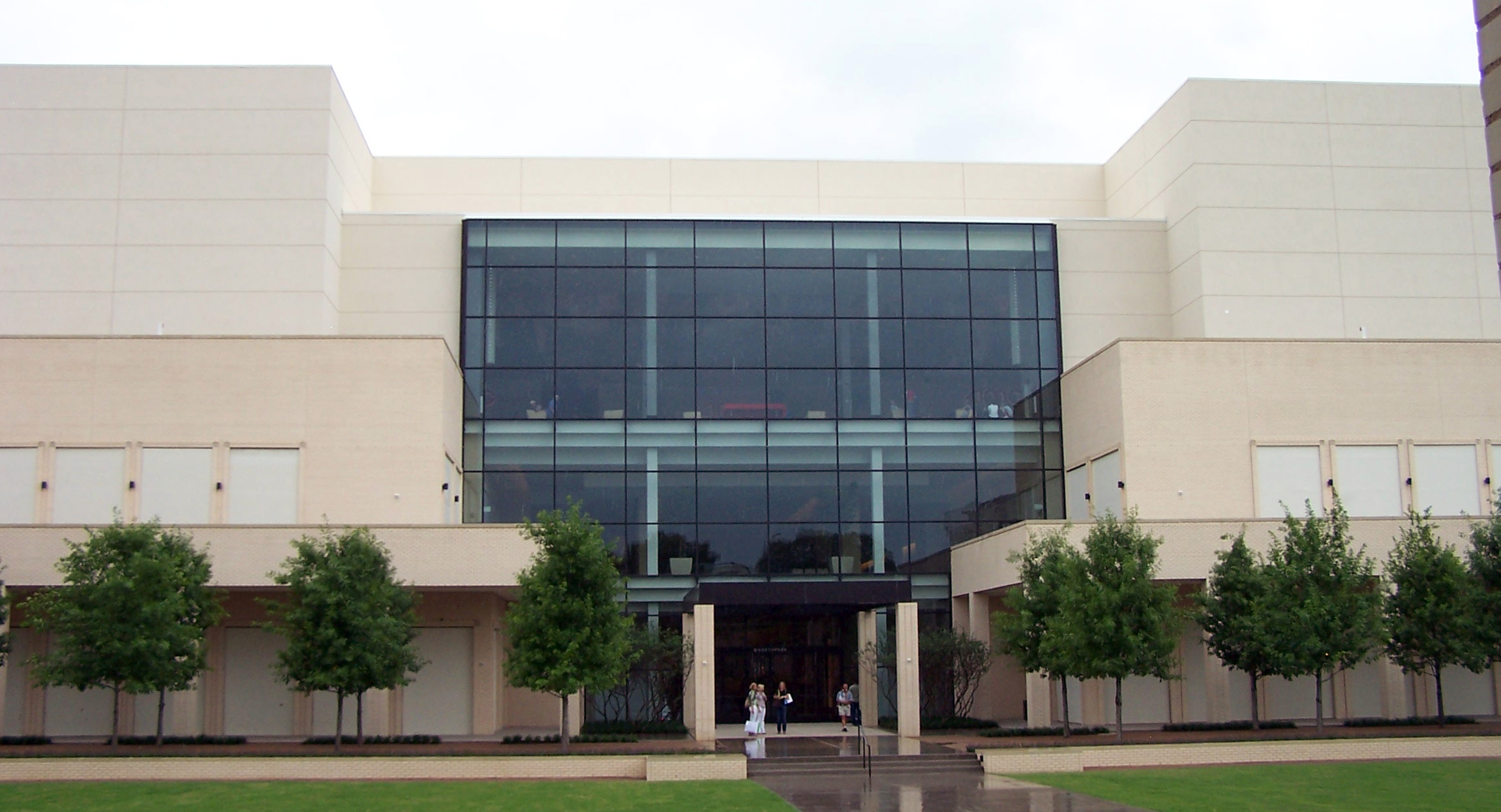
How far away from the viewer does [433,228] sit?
46.1 metres

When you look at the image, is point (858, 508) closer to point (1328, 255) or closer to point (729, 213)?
point (729, 213)

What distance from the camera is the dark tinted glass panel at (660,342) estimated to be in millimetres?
45438

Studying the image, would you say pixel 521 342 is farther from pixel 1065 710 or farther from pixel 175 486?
pixel 1065 710

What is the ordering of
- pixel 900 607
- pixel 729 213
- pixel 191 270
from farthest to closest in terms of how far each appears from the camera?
pixel 729 213 → pixel 191 270 → pixel 900 607

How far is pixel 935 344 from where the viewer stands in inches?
1816

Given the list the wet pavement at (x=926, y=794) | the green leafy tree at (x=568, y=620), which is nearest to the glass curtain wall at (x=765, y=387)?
the green leafy tree at (x=568, y=620)

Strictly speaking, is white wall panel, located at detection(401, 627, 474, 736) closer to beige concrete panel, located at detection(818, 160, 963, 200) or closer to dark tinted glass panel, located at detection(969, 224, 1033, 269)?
dark tinted glass panel, located at detection(969, 224, 1033, 269)

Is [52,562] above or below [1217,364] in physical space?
below

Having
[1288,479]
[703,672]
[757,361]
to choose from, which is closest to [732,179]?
[757,361]

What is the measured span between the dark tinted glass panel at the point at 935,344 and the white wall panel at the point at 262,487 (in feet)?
64.4

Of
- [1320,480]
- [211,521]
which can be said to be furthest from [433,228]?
[1320,480]

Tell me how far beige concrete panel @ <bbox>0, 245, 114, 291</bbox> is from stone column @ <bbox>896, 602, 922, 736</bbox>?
26801mm

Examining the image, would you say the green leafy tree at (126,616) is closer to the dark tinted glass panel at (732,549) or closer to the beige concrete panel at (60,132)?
the dark tinted glass panel at (732,549)

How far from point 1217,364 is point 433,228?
993 inches
